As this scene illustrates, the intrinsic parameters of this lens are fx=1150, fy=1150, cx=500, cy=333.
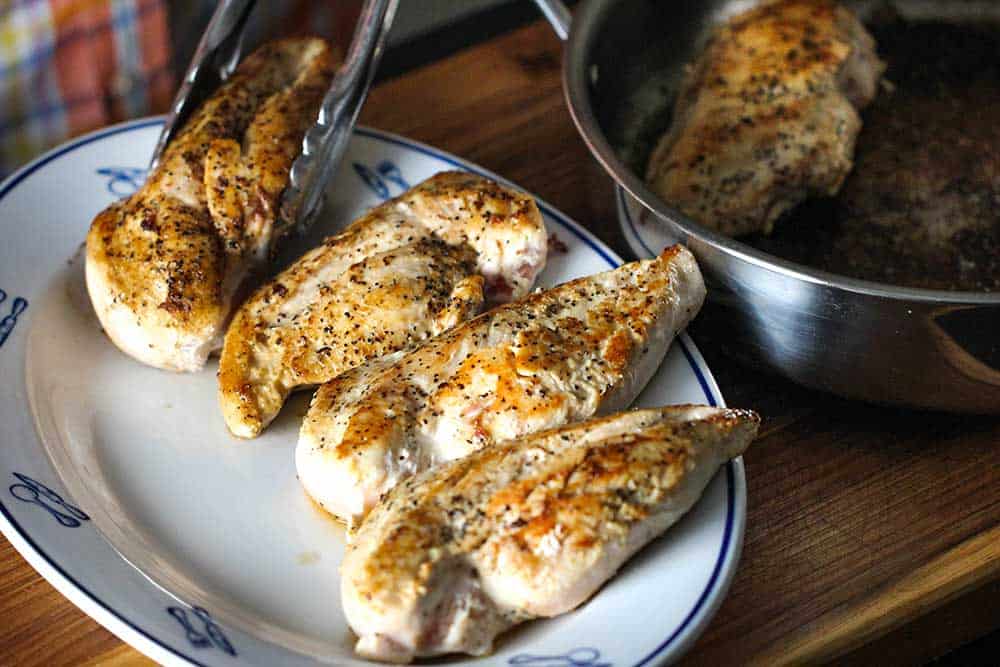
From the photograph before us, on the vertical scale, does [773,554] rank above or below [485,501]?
below

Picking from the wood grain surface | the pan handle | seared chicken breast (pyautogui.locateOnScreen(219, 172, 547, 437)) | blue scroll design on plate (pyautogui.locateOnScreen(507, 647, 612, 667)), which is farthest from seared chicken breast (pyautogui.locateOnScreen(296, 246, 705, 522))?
the pan handle

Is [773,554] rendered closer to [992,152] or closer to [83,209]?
[992,152]

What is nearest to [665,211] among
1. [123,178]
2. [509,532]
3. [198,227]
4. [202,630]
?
[509,532]

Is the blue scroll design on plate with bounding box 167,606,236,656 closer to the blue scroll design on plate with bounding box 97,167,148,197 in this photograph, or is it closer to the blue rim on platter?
the blue rim on platter

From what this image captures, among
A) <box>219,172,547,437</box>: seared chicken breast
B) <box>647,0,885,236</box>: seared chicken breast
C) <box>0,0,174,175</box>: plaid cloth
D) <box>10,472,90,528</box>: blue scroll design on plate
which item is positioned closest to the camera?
<box>10,472,90,528</box>: blue scroll design on plate

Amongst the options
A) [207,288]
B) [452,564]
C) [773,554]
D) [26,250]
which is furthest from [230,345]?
[773,554]

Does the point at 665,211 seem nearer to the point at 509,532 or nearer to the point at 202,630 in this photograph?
the point at 509,532

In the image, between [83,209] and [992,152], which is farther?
[992,152]

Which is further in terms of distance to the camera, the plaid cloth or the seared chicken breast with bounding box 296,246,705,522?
the plaid cloth
